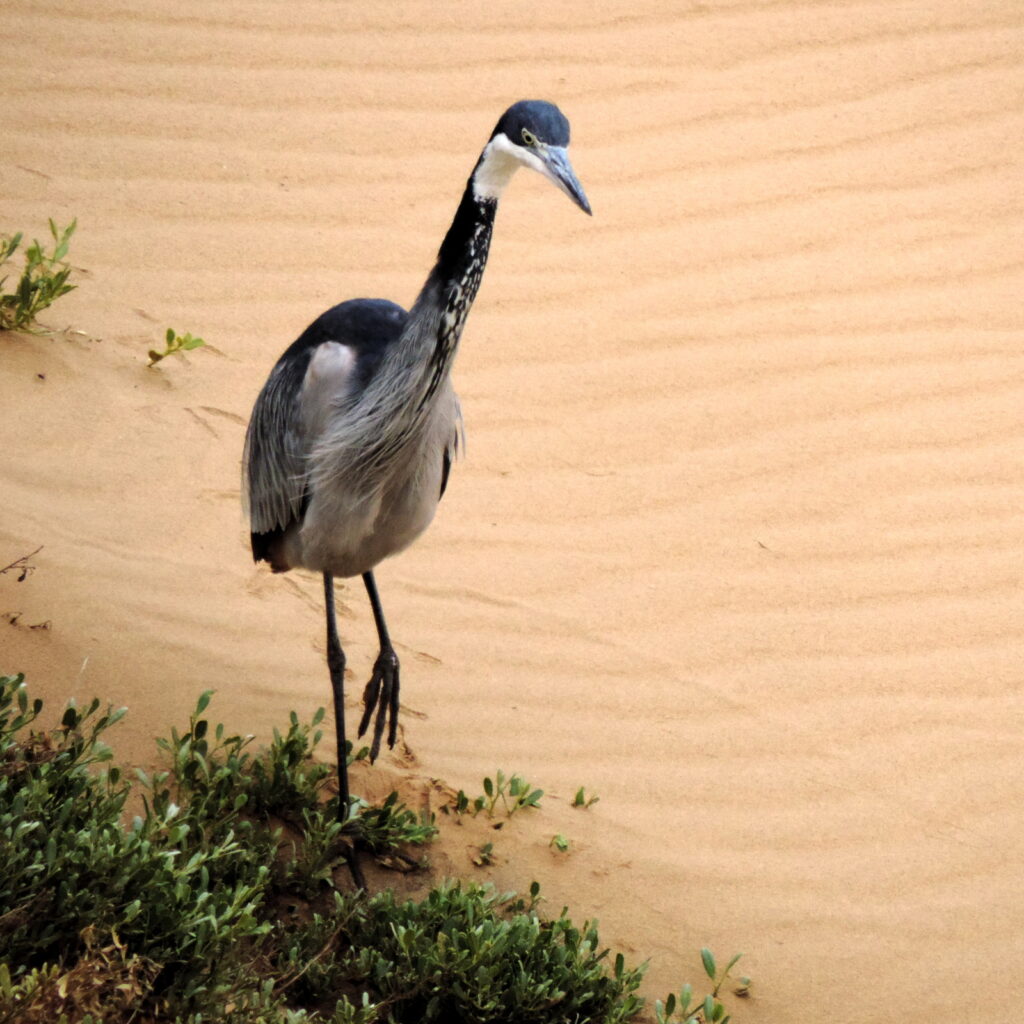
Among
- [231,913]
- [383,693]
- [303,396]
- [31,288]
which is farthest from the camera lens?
[31,288]

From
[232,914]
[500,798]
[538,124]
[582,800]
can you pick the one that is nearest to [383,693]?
[500,798]

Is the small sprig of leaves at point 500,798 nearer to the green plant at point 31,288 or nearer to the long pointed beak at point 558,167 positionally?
the long pointed beak at point 558,167

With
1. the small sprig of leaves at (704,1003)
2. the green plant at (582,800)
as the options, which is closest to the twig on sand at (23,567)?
the green plant at (582,800)

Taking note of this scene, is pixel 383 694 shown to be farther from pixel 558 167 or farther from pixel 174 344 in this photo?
pixel 174 344

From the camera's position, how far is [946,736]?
4555 millimetres

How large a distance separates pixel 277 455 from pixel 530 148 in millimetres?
1274

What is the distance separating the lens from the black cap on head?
10.3 feet

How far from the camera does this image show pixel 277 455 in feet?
13.1

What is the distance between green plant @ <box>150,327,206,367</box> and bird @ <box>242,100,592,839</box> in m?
0.99

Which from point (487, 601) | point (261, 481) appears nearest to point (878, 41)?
point (487, 601)

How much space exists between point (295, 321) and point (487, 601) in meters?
1.63

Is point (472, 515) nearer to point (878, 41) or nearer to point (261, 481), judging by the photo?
point (261, 481)

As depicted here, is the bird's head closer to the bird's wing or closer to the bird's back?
the bird's back

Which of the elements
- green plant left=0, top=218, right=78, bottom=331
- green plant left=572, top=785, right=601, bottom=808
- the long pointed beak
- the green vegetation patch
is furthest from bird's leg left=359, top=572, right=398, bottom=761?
green plant left=0, top=218, right=78, bottom=331
